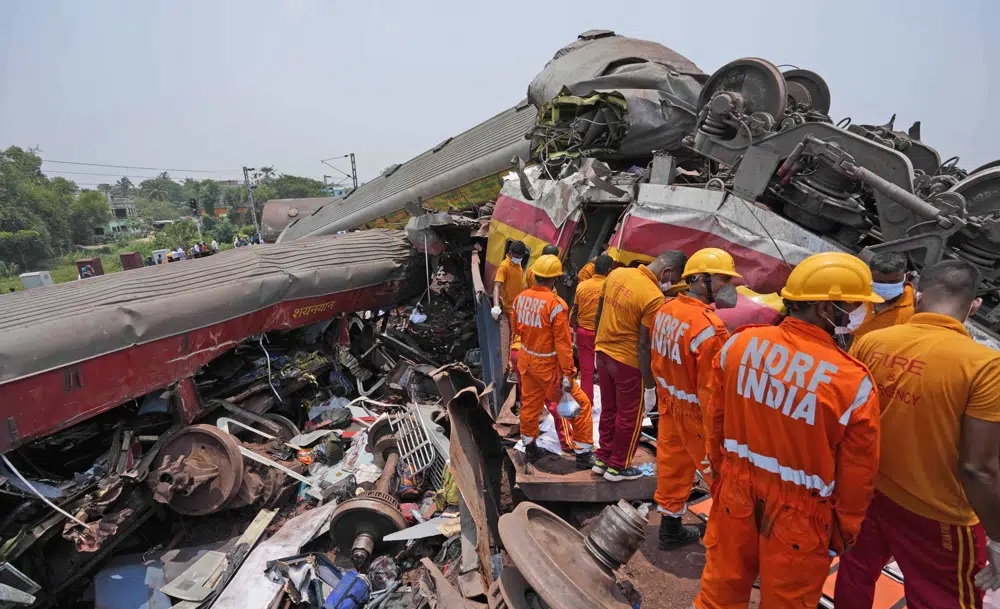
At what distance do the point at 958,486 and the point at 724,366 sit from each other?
0.81 m

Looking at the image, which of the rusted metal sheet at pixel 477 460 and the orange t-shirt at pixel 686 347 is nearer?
the orange t-shirt at pixel 686 347

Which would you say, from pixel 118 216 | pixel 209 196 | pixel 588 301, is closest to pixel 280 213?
pixel 588 301

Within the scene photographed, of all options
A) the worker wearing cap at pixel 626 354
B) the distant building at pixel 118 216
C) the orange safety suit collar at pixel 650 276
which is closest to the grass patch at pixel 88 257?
the distant building at pixel 118 216

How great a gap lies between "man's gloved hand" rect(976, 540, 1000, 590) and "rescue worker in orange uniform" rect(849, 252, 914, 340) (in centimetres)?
157

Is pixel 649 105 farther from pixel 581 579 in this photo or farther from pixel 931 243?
pixel 581 579

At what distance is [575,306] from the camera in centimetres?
441

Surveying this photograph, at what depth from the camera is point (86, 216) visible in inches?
1623

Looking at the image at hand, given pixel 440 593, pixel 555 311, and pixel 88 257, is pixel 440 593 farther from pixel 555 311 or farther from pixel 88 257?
pixel 88 257

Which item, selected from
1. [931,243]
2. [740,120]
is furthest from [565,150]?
[931,243]

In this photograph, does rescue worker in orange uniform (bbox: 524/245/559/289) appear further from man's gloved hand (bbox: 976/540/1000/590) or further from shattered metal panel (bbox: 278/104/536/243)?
shattered metal panel (bbox: 278/104/536/243)

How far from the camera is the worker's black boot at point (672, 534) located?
2.81m

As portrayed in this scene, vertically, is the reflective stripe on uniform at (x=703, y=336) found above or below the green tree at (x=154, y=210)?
below

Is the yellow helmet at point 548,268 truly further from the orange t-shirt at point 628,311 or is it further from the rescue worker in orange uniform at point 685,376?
the rescue worker in orange uniform at point 685,376

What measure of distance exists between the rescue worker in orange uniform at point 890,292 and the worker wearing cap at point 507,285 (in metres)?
3.06
